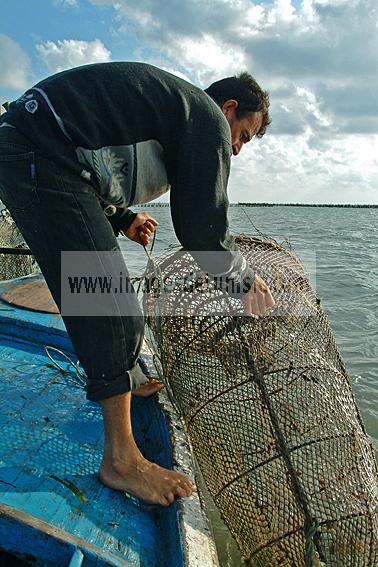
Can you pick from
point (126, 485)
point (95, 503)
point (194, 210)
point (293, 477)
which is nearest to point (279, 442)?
point (293, 477)

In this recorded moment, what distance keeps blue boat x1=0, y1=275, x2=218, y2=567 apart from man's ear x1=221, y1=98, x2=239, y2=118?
154cm

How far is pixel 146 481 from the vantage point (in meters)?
1.87

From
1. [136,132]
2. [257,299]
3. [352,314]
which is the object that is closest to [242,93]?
[136,132]

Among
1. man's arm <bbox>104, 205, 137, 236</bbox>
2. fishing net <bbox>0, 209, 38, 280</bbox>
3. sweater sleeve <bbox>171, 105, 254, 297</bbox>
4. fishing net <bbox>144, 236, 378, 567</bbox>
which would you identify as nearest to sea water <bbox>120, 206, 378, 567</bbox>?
sweater sleeve <bbox>171, 105, 254, 297</bbox>

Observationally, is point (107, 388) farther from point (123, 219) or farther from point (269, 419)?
point (123, 219)

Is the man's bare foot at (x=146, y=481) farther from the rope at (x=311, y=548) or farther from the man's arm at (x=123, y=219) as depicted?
the man's arm at (x=123, y=219)

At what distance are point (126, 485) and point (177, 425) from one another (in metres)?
0.46

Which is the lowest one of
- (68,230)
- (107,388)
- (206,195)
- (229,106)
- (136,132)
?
(107,388)

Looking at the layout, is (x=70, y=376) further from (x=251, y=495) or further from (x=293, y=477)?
(x=293, y=477)

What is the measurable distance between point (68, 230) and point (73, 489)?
107 cm

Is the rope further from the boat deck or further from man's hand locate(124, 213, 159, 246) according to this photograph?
man's hand locate(124, 213, 159, 246)

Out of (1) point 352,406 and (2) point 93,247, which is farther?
(1) point 352,406

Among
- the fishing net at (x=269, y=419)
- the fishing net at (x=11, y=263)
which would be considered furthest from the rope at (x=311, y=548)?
the fishing net at (x=11, y=263)

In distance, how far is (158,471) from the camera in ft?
6.29
